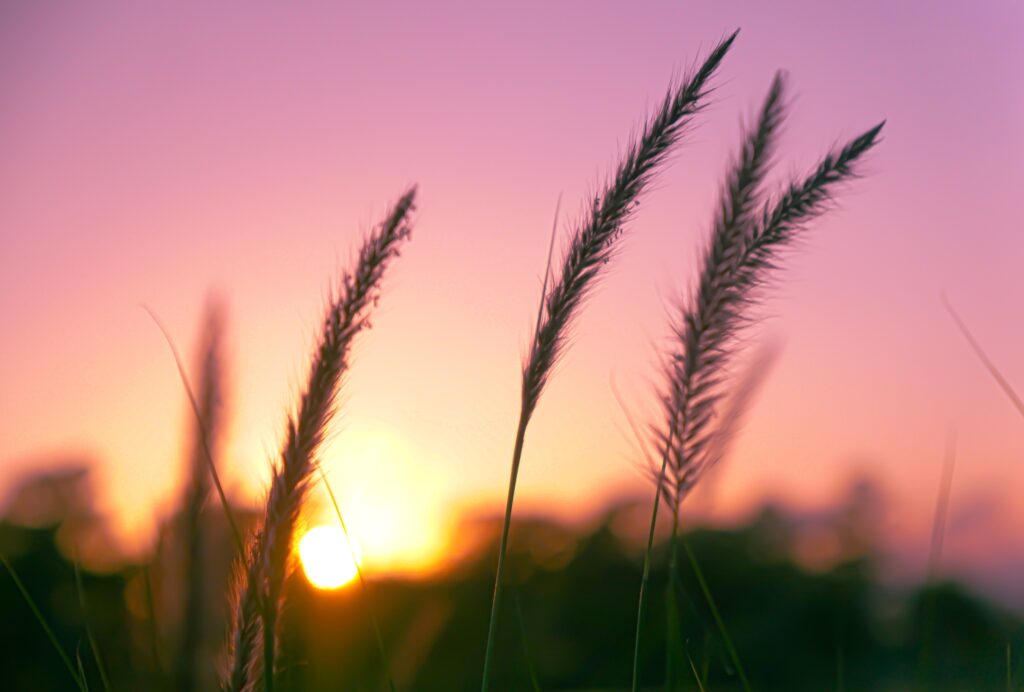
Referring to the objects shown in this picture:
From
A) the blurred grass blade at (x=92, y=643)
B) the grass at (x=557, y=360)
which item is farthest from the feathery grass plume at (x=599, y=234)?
the blurred grass blade at (x=92, y=643)

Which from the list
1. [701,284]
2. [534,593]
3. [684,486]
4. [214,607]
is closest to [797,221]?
[701,284]

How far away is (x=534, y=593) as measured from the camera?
1415cm

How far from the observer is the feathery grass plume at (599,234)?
1.31 m

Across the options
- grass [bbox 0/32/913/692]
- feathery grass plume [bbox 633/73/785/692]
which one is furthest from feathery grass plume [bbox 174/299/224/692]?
feathery grass plume [bbox 633/73/785/692]

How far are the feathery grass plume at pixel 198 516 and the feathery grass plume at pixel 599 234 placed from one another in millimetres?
498

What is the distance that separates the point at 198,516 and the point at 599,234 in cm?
78

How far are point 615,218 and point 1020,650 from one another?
56.3 inches

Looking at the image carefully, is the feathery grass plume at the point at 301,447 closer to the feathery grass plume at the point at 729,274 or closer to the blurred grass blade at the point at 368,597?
the blurred grass blade at the point at 368,597

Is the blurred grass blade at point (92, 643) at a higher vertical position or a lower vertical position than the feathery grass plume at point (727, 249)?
lower

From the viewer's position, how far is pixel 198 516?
1409mm

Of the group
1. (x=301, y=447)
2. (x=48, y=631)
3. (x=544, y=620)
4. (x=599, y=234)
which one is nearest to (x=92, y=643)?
(x=48, y=631)

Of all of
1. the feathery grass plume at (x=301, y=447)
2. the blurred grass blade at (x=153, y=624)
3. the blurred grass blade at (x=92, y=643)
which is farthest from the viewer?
the blurred grass blade at (x=153, y=624)

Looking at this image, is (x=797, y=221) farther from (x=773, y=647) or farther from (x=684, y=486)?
(x=773, y=647)

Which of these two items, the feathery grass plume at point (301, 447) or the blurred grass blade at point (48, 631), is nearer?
the feathery grass plume at point (301, 447)
